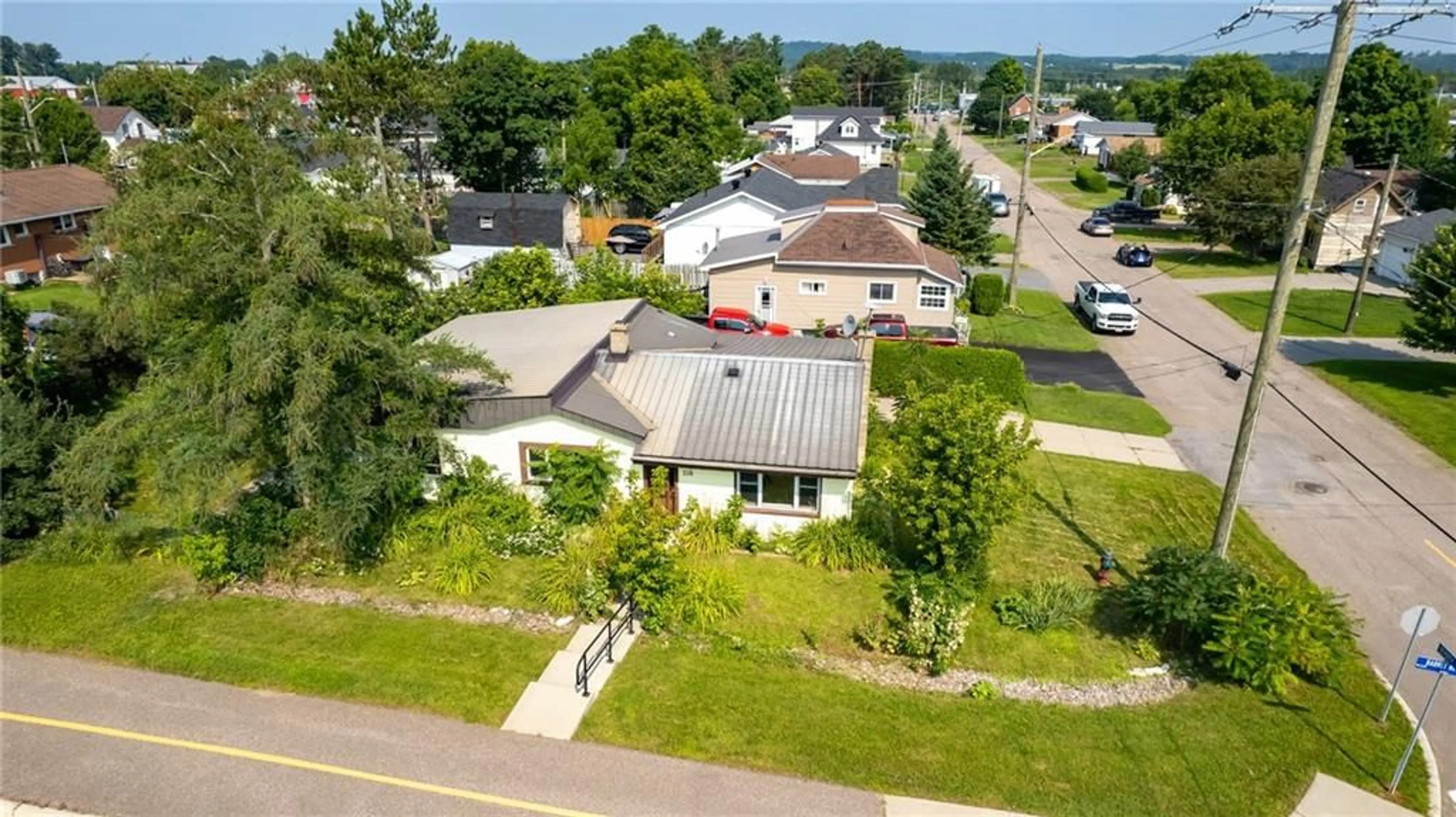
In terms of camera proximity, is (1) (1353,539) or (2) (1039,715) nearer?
(2) (1039,715)

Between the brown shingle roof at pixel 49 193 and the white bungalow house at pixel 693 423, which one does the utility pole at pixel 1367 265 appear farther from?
the brown shingle roof at pixel 49 193

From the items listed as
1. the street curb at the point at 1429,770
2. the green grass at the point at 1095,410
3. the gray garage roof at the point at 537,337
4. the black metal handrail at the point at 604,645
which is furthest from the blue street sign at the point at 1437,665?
the gray garage roof at the point at 537,337

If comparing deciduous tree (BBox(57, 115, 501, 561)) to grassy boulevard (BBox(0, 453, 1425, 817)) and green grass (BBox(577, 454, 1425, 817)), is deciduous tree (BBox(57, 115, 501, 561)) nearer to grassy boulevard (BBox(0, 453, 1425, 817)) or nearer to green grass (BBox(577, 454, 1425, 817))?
grassy boulevard (BBox(0, 453, 1425, 817))

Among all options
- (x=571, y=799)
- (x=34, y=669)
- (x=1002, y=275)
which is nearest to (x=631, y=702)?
(x=571, y=799)

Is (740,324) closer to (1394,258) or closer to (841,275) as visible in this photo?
(841,275)

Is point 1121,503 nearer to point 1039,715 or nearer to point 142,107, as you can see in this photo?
point 1039,715

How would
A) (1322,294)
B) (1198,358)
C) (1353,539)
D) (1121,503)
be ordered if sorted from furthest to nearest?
1. (1322,294)
2. (1198,358)
3. (1121,503)
4. (1353,539)

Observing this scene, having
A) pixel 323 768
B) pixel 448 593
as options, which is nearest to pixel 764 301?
pixel 448 593

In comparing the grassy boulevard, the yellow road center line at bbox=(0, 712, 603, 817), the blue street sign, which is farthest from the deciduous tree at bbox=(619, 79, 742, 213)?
the blue street sign
